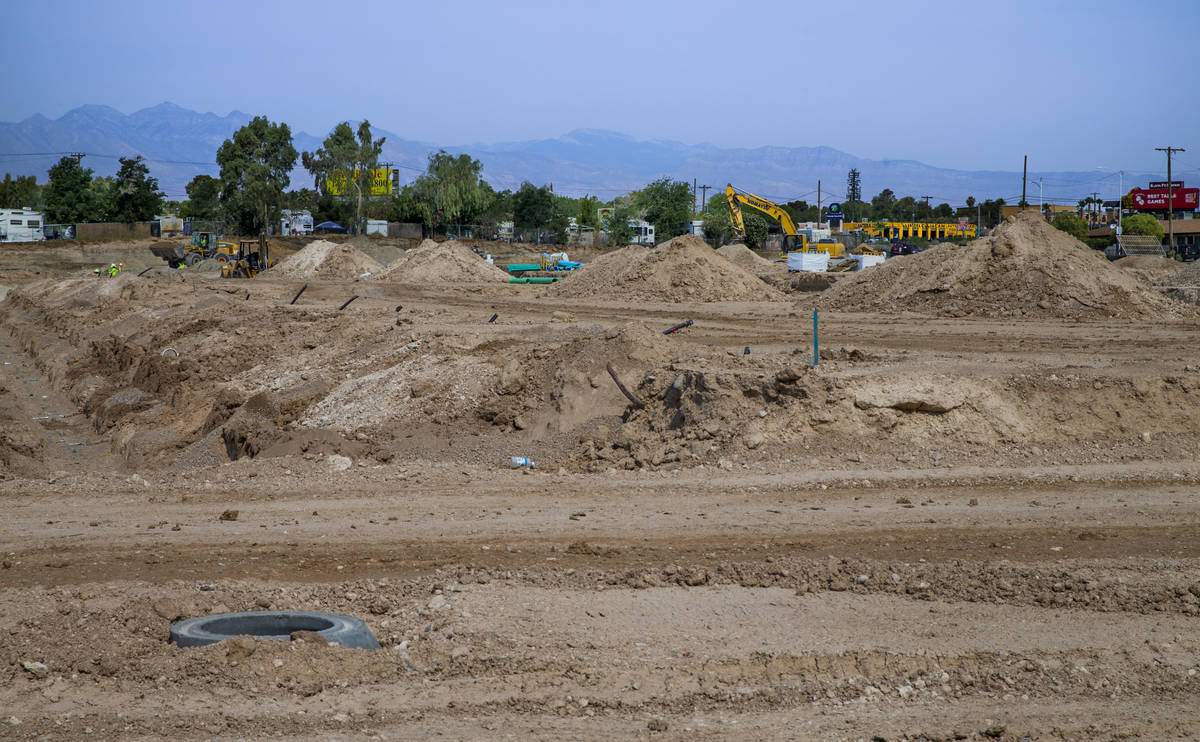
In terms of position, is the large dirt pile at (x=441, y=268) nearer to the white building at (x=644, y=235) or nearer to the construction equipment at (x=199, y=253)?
the construction equipment at (x=199, y=253)

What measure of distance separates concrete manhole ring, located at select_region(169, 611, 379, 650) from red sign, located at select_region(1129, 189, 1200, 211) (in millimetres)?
101394

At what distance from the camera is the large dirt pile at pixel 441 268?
42.5 m

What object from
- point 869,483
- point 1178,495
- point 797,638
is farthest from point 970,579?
point 1178,495

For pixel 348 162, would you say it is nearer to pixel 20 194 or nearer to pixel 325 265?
pixel 325 265

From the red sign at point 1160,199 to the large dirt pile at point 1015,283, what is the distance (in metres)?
76.2

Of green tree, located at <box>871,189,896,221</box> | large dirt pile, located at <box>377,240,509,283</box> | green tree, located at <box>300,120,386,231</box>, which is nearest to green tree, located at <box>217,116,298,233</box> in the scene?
green tree, located at <box>300,120,386,231</box>

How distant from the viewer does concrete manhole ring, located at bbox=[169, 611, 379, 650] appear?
6180 millimetres

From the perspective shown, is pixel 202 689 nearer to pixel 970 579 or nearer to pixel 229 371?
pixel 970 579

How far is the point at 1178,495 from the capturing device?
32.0 ft

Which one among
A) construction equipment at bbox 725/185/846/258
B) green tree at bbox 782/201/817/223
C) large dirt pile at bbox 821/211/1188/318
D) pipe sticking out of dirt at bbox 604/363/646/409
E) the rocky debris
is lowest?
the rocky debris

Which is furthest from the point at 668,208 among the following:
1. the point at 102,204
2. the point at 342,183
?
the point at 102,204

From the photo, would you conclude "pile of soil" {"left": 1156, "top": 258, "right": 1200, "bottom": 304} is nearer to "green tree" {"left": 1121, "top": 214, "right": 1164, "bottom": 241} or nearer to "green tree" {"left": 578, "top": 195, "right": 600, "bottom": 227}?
"green tree" {"left": 1121, "top": 214, "right": 1164, "bottom": 241}

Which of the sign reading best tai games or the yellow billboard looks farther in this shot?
the sign reading best tai games

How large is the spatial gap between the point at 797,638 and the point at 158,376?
59.3 feet
